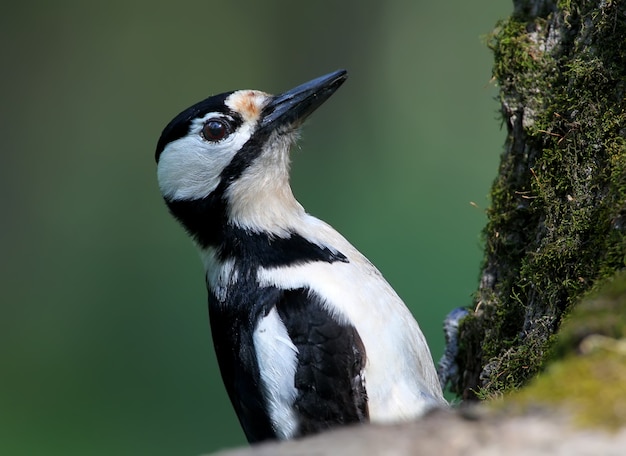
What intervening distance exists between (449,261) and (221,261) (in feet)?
7.64

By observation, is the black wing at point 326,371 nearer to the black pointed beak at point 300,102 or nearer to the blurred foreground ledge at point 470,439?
the black pointed beak at point 300,102

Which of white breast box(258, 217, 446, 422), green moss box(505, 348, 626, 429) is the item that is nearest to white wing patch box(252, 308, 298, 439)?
white breast box(258, 217, 446, 422)

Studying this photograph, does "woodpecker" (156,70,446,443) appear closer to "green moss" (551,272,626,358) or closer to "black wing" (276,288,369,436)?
"black wing" (276,288,369,436)

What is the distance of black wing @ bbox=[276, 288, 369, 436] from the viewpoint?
7.90ft

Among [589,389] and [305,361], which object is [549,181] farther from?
[589,389]

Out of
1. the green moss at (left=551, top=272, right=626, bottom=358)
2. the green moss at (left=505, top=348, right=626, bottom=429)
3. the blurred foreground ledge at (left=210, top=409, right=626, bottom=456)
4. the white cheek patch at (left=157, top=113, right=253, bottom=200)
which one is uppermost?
the white cheek patch at (left=157, top=113, right=253, bottom=200)

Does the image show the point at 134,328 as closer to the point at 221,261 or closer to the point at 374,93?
the point at 374,93

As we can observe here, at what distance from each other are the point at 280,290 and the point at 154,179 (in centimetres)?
606

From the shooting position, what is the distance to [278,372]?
247 centimetres

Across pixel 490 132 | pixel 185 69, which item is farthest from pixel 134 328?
pixel 490 132

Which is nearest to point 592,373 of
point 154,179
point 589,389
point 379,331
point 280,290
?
point 589,389

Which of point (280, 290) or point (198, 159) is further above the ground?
point (198, 159)

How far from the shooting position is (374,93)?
7703 millimetres

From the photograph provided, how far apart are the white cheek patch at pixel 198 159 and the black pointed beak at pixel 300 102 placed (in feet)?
0.27
